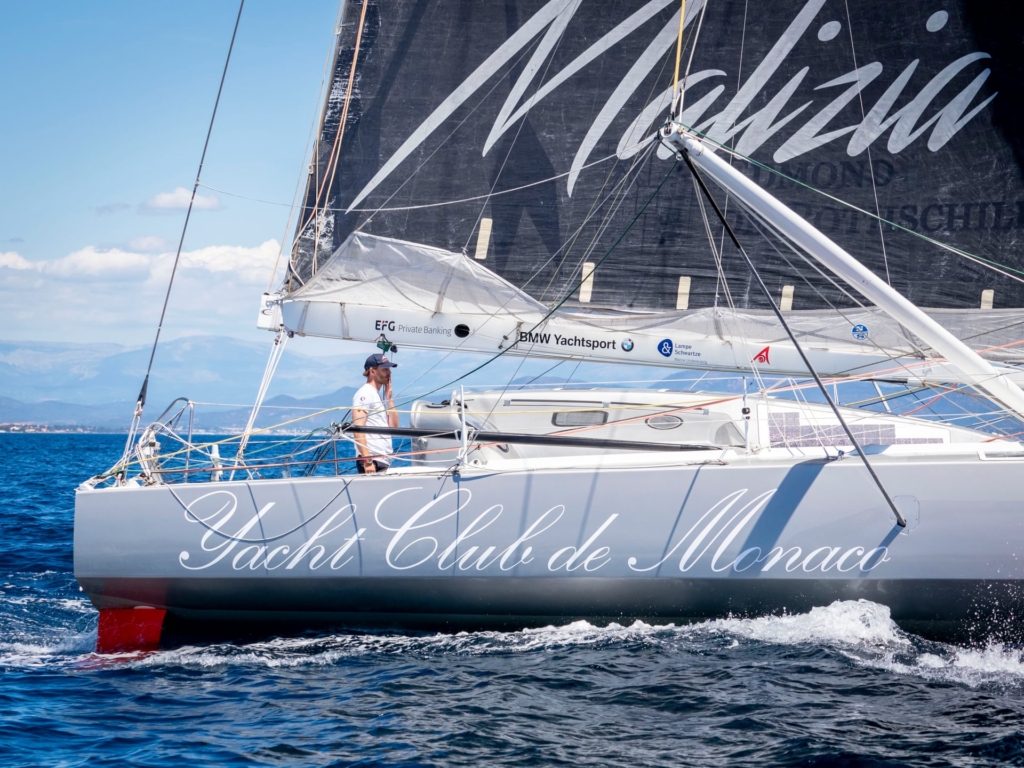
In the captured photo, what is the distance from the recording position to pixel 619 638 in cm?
526

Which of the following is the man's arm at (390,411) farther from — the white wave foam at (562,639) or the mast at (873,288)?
the mast at (873,288)

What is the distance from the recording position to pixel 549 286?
6.84m

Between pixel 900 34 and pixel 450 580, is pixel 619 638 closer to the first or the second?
pixel 450 580

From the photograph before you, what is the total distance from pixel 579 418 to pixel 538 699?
7.66 ft

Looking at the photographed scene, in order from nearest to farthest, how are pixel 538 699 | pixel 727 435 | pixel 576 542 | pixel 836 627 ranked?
pixel 538 699
pixel 836 627
pixel 576 542
pixel 727 435

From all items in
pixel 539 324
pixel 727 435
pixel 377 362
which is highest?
pixel 539 324

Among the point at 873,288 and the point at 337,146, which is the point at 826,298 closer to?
the point at 873,288

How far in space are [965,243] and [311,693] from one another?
→ 5276 millimetres

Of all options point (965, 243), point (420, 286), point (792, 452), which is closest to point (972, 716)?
point (792, 452)

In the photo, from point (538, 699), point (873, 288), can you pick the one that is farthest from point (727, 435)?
point (538, 699)

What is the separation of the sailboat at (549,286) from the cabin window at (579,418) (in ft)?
0.06

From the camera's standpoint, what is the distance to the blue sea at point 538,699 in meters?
3.89

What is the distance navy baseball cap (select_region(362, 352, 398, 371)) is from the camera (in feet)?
21.1

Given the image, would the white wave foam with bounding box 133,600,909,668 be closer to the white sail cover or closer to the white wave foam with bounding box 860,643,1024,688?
the white wave foam with bounding box 860,643,1024,688
